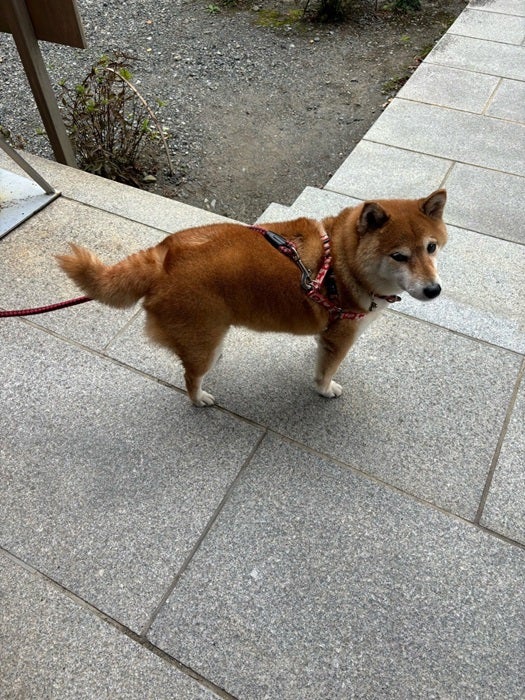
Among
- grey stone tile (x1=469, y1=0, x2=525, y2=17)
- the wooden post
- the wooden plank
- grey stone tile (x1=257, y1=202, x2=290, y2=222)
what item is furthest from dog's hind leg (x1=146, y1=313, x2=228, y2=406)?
grey stone tile (x1=469, y1=0, x2=525, y2=17)

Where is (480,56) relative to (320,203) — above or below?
above

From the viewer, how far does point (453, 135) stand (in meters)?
5.18

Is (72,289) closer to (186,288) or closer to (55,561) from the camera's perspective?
(186,288)

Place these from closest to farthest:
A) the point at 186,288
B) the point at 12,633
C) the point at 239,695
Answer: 1. the point at 239,695
2. the point at 12,633
3. the point at 186,288

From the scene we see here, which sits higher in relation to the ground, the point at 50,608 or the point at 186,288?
the point at 186,288

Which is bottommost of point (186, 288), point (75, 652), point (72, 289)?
point (75, 652)

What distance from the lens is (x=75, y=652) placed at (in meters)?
2.10

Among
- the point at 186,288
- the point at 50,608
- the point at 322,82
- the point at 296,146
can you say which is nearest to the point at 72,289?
the point at 186,288

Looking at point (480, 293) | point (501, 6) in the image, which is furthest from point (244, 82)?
point (480, 293)

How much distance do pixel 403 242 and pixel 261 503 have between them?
1.48m

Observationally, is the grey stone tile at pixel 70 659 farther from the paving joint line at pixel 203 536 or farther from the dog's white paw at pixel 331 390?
the dog's white paw at pixel 331 390

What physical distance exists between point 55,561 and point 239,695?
1034 millimetres

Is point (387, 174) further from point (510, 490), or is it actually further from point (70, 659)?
point (70, 659)

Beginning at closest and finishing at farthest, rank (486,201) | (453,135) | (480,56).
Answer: (486,201) → (453,135) → (480,56)
